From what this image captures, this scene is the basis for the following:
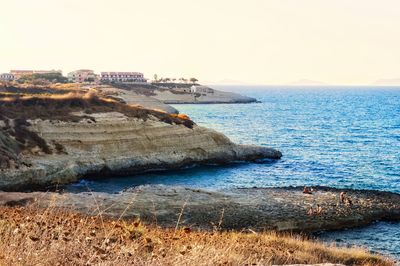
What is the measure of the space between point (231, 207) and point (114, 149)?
89.9ft

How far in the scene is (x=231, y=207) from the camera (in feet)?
131

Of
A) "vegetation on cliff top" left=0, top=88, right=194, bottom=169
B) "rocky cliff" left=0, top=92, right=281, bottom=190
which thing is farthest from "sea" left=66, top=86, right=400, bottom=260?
"vegetation on cliff top" left=0, top=88, right=194, bottom=169

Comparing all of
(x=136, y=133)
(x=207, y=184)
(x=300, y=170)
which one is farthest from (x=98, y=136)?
(x=300, y=170)

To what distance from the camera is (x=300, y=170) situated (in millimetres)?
65312

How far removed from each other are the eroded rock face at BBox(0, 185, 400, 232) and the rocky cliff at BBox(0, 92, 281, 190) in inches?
485

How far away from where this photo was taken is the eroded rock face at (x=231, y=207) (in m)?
36.3

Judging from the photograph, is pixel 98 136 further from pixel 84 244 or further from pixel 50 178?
pixel 84 244

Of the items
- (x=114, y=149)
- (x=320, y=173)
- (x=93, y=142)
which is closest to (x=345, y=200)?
(x=320, y=173)

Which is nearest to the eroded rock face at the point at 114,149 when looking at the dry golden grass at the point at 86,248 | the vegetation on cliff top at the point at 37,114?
the vegetation on cliff top at the point at 37,114

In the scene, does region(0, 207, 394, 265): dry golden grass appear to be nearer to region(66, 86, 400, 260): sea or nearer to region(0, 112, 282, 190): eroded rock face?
region(66, 86, 400, 260): sea

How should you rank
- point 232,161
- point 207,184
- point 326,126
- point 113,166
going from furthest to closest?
point 326,126
point 232,161
point 113,166
point 207,184

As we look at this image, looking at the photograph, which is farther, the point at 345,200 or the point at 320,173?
the point at 320,173

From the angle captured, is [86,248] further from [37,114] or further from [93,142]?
[37,114]

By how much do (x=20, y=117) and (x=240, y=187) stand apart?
29.8 m
